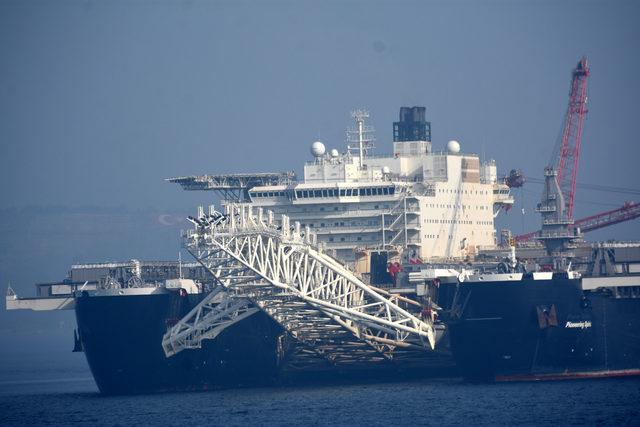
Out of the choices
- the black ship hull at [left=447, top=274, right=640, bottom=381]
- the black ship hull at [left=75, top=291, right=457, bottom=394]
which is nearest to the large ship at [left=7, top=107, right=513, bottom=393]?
the black ship hull at [left=75, top=291, right=457, bottom=394]

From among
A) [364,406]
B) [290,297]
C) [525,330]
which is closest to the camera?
[364,406]

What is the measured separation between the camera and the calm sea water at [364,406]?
2881 inches

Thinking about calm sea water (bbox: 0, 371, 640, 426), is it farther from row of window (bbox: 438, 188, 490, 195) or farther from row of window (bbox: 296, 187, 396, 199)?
row of window (bbox: 438, 188, 490, 195)

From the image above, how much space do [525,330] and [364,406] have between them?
12540 millimetres

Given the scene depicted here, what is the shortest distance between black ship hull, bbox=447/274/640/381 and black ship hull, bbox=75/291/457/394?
9.88 feet

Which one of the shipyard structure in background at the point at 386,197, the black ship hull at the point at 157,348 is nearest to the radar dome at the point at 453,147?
the shipyard structure in background at the point at 386,197

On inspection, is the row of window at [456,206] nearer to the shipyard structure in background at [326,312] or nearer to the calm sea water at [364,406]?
the shipyard structure in background at [326,312]

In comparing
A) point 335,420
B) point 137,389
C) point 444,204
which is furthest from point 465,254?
point 335,420

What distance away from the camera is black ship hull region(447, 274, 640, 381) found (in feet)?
286

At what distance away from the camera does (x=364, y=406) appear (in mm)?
78750

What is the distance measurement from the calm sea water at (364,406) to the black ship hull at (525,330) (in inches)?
46.9

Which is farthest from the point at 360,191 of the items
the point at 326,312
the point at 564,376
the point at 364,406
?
the point at 364,406

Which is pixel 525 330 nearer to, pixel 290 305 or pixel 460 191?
pixel 290 305

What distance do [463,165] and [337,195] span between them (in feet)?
32.8
